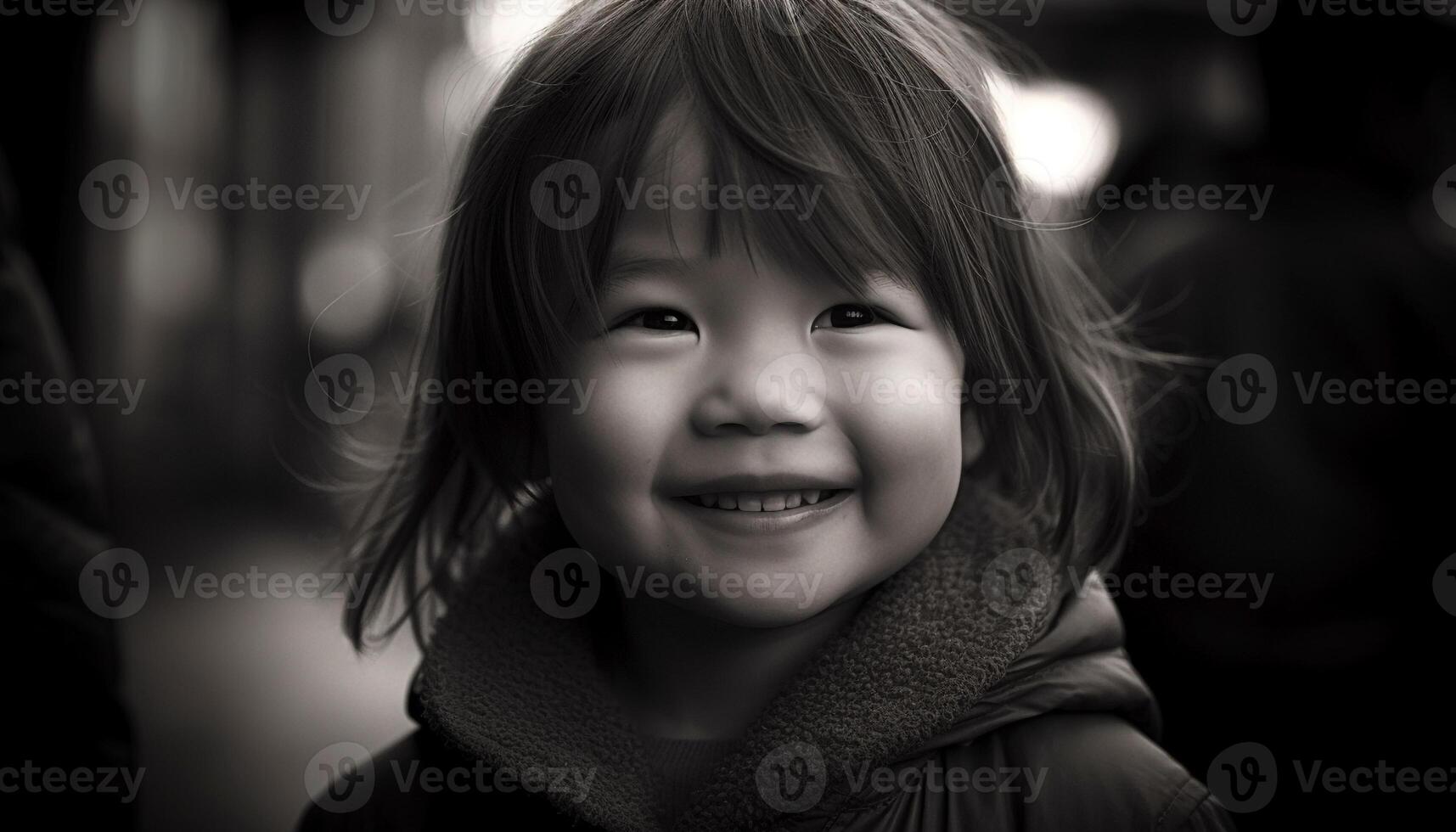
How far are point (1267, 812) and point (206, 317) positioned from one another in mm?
7365

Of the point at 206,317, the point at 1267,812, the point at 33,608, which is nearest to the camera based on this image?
the point at 33,608

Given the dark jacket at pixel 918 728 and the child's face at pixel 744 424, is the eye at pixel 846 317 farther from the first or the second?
the dark jacket at pixel 918 728

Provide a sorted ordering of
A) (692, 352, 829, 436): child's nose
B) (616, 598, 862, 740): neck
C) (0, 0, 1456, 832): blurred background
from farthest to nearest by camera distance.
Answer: (0, 0, 1456, 832): blurred background < (616, 598, 862, 740): neck < (692, 352, 829, 436): child's nose

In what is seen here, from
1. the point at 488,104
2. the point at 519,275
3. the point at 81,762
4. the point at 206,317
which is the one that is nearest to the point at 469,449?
the point at 519,275

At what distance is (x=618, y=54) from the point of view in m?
1.11

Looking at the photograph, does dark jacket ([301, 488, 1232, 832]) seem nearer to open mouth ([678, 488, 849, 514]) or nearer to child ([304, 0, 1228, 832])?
child ([304, 0, 1228, 832])

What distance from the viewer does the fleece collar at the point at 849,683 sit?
1.10 meters

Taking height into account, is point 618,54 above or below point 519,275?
above

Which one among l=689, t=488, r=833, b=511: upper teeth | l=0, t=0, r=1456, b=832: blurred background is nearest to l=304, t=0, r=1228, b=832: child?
l=689, t=488, r=833, b=511: upper teeth

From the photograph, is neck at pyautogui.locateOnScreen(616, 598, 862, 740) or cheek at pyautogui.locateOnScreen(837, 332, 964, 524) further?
neck at pyautogui.locateOnScreen(616, 598, 862, 740)

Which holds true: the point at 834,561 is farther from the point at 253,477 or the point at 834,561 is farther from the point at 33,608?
the point at 253,477

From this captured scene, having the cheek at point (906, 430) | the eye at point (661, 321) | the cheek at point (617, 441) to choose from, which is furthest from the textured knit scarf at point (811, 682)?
the eye at point (661, 321)

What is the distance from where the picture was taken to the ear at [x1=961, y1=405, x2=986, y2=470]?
1.27m

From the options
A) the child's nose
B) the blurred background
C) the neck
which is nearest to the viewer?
the child's nose
